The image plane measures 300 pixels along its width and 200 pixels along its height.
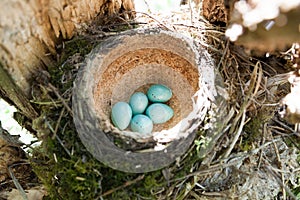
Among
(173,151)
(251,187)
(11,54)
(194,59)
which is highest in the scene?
(11,54)

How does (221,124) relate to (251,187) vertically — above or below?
above

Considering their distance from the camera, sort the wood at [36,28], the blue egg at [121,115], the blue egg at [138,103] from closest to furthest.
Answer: the wood at [36,28] → the blue egg at [121,115] → the blue egg at [138,103]

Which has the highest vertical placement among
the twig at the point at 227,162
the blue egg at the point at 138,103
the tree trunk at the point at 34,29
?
the tree trunk at the point at 34,29

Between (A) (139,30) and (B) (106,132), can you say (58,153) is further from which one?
(A) (139,30)

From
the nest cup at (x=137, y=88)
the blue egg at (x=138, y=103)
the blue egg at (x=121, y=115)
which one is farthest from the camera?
the blue egg at (x=138, y=103)

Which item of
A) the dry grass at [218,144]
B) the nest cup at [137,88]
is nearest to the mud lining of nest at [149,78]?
the nest cup at [137,88]

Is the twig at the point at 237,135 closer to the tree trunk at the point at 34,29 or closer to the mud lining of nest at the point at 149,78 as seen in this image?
the mud lining of nest at the point at 149,78

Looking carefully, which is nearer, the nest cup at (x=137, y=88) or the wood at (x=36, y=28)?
the wood at (x=36, y=28)

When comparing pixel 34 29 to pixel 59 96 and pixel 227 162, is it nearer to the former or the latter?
pixel 59 96

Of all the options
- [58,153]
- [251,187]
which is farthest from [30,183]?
[251,187]
